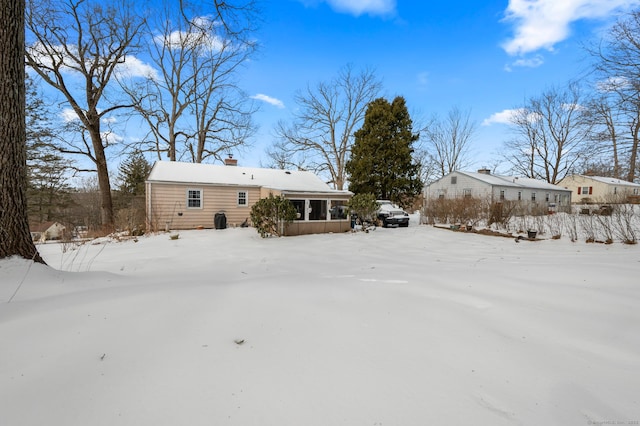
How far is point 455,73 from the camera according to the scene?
1438cm

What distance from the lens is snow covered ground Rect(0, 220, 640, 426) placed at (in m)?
1.47

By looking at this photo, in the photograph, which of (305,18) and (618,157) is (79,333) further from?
(618,157)

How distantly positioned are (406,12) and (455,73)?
4.83 m

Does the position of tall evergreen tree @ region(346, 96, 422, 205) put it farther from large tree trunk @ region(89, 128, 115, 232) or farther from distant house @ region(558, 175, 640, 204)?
distant house @ region(558, 175, 640, 204)

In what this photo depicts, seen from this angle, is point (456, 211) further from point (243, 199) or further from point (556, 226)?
point (243, 199)

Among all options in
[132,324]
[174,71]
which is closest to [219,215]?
[132,324]

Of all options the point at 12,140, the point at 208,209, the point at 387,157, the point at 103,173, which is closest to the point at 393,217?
the point at 387,157

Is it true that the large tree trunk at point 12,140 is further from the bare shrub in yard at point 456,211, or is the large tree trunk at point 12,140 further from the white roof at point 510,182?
the white roof at point 510,182

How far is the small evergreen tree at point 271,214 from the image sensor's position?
1102cm

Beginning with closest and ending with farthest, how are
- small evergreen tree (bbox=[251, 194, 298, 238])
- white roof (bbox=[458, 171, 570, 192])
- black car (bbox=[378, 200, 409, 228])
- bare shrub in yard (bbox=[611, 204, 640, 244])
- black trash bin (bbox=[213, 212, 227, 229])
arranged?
bare shrub in yard (bbox=[611, 204, 640, 244]) → small evergreen tree (bbox=[251, 194, 298, 238]) → black trash bin (bbox=[213, 212, 227, 229]) → black car (bbox=[378, 200, 409, 228]) → white roof (bbox=[458, 171, 570, 192])

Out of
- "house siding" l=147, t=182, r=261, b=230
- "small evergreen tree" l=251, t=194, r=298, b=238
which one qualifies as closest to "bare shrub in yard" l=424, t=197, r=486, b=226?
"small evergreen tree" l=251, t=194, r=298, b=238

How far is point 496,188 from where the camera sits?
24.2 meters

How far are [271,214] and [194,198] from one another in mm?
5282

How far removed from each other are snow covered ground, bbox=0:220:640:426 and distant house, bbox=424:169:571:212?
21765 mm
